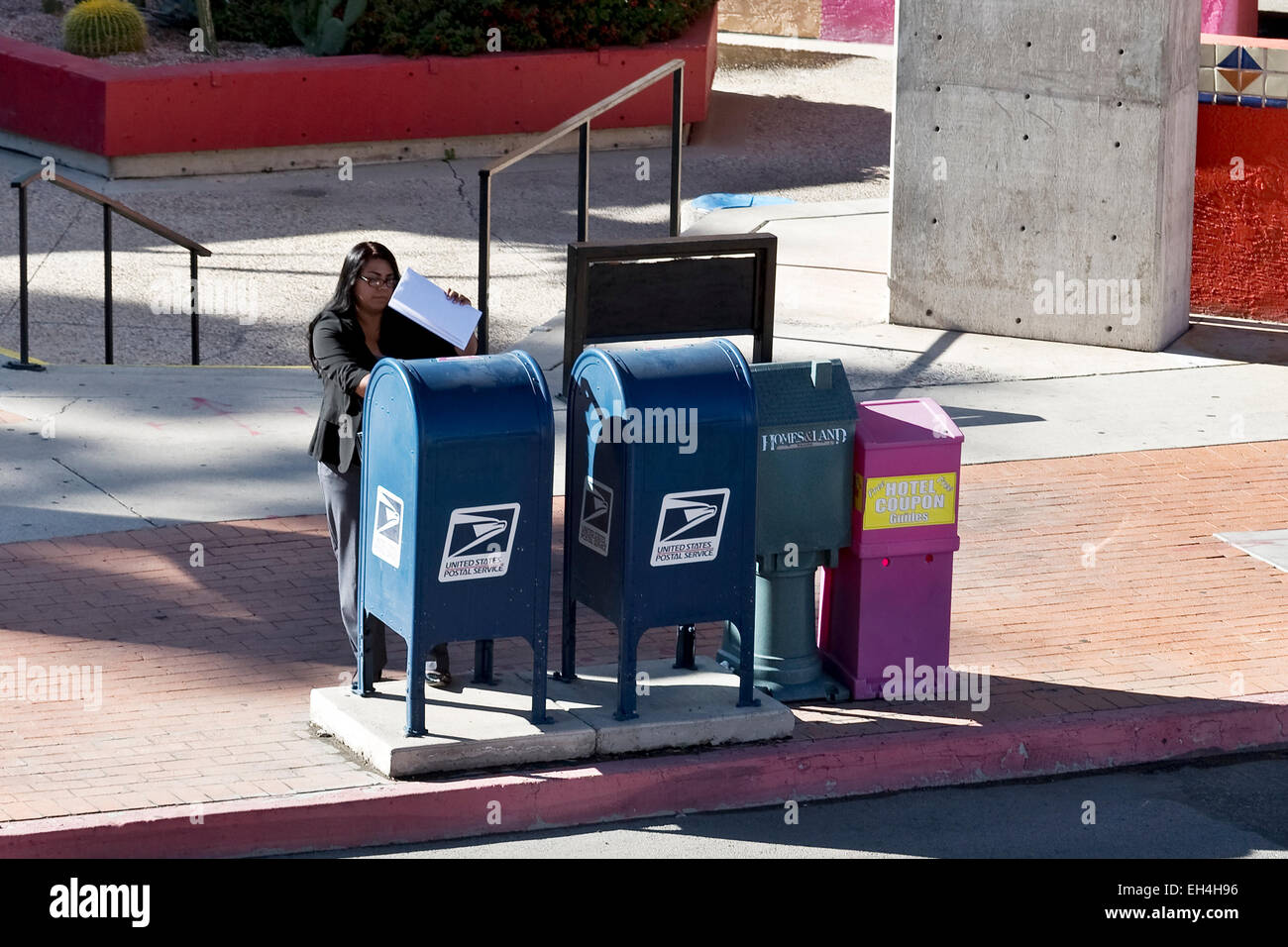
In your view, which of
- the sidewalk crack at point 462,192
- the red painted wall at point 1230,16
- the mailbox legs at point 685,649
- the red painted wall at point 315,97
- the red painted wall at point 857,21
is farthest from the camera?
the red painted wall at point 857,21

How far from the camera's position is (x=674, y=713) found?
6895 millimetres

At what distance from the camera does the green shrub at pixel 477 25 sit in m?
18.7

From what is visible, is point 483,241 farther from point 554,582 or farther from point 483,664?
point 483,664

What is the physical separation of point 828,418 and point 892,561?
60 centimetres

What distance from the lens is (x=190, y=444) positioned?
1004cm

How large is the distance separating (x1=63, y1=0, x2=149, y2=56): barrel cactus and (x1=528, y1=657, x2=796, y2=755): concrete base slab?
13.1 m

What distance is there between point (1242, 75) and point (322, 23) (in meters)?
9.53

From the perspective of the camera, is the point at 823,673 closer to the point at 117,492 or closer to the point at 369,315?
the point at 369,315
